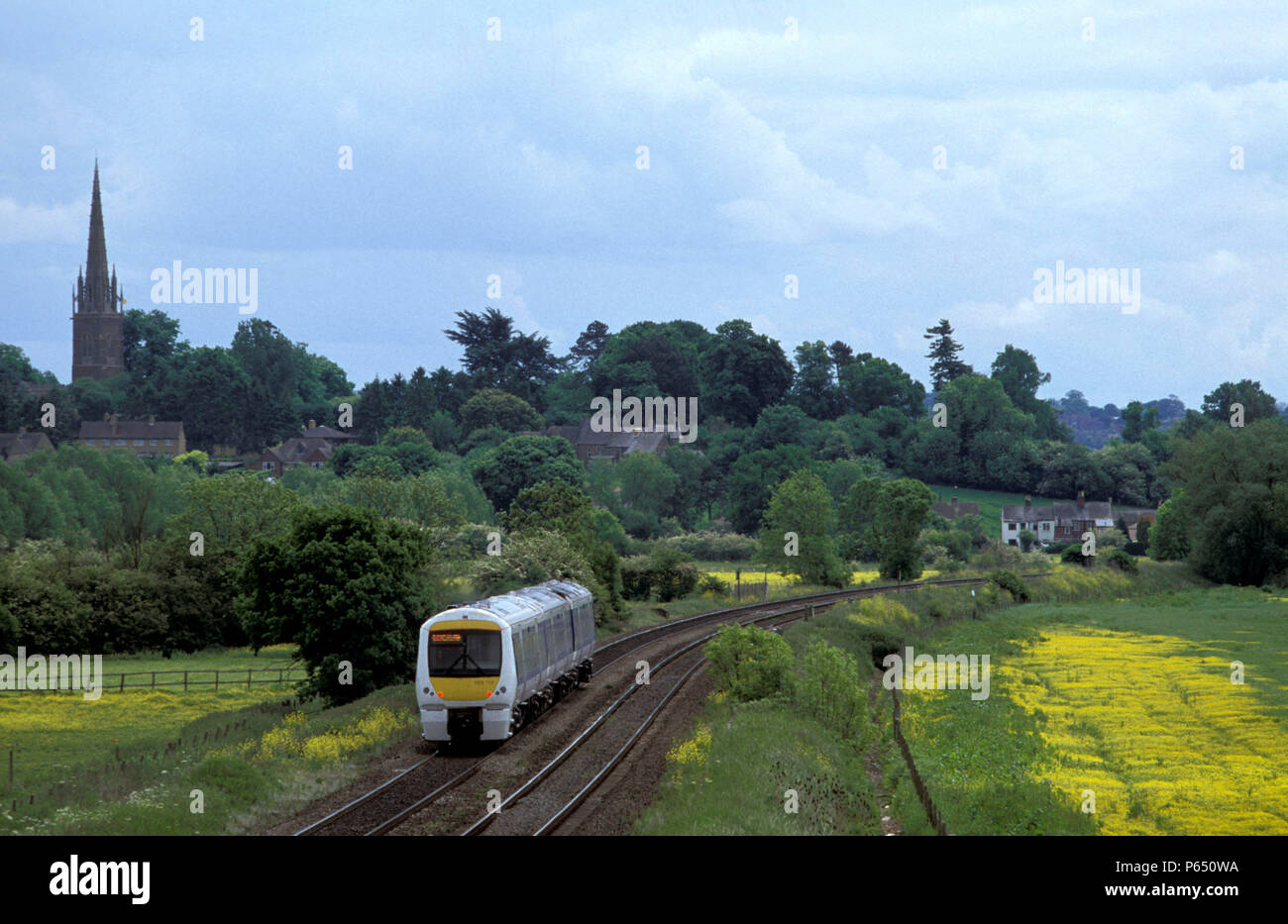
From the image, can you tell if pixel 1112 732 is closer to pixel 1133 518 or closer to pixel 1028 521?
pixel 1028 521

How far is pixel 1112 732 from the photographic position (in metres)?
35.2

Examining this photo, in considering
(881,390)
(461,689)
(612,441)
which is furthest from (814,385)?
(461,689)

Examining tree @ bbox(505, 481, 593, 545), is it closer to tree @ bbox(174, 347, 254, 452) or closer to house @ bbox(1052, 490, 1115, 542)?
house @ bbox(1052, 490, 1115, 542)

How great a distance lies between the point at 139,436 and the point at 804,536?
118802mm

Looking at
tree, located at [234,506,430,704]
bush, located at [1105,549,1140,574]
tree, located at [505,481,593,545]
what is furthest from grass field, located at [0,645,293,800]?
bush, located at [1105,549,1140,574]

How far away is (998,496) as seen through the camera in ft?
521

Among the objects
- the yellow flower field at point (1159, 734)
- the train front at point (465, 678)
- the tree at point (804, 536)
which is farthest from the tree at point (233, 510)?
the train front at point (465, 678)

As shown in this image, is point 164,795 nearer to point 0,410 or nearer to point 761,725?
point 761,725

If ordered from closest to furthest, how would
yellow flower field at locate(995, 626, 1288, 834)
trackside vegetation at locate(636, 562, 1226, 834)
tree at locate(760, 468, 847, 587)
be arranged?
trackside vegetation at locate(636, 562, 1226, 834) < yellow flower field at locate(995, 626, 1288, 834) < tree at locate(760, 468, 847, 587)

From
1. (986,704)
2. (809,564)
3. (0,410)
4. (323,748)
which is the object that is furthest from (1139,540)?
(0,410)

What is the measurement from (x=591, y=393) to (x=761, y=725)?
159m

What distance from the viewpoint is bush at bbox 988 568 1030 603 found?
268 ft

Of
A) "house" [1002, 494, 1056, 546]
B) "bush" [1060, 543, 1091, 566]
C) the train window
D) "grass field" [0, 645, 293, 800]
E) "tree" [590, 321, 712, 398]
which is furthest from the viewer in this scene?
"tree" [590, 321, 712, 398]

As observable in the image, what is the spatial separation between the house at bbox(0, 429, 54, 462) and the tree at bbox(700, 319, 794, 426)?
8654cm
